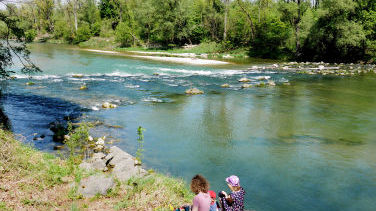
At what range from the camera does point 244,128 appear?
15656 mm

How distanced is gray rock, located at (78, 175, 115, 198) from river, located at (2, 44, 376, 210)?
3.06 metres

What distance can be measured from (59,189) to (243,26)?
62141 mm

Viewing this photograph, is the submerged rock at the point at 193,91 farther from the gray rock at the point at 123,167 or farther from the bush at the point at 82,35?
the bush at the point at 82,35

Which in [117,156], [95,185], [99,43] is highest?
[99,43]

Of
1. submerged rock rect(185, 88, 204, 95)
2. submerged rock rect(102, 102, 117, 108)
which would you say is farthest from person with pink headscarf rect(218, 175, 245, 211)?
submerged rock rect(185, 88, 204, 95)

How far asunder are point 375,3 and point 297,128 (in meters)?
40.2

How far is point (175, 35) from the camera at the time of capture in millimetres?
68438

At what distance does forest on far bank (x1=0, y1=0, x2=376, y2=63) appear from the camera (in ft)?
145

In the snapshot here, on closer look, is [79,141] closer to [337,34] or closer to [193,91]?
[193,91]

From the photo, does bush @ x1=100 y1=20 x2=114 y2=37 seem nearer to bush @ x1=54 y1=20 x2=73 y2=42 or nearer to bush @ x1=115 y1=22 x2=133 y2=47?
bush @ x1=115 y1=22 x2=133 y2=47

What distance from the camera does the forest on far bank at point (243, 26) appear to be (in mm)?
44250

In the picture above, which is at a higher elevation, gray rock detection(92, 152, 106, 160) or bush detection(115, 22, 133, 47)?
bush detection(115, 22, 133, 47)

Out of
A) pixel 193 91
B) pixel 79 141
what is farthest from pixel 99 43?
pixel 79 141

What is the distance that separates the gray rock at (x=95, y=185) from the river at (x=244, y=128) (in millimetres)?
3059
